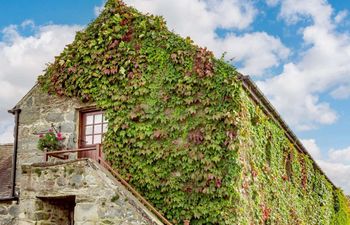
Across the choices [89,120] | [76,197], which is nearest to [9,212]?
[76,197]

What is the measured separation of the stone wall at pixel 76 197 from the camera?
11.9 meters

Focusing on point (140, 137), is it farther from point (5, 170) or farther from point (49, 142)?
point (5, 170)

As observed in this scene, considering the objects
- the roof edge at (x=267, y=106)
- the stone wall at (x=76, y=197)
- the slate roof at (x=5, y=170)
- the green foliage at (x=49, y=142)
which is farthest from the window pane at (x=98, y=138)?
the roof edge at (x=267, y=106)

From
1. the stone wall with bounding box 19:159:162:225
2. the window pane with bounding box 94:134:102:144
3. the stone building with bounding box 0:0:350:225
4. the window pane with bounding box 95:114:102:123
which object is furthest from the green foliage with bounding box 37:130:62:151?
the stone wall with bounding box 19:159:162:225

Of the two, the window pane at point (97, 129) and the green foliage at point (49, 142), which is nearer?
the green foliage at point (49, 142)

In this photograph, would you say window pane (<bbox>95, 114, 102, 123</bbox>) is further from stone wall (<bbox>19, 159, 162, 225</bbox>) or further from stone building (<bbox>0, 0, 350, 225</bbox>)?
stone wall (<bbox>19, 159, 162, 225</bbox>)

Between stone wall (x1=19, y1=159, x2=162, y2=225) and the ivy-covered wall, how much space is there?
176 cm

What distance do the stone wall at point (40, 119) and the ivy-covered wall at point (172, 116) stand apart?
0.38 metres

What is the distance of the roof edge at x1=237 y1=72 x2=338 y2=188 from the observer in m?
14.2

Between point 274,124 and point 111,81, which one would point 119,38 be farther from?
point 274,124

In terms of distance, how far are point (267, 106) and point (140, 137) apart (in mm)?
4650

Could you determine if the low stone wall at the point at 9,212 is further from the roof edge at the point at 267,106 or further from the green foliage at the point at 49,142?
the roof edge at the point at 267,106

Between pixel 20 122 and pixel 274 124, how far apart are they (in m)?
8.46

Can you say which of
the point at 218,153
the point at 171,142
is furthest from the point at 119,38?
the point at 218,153
